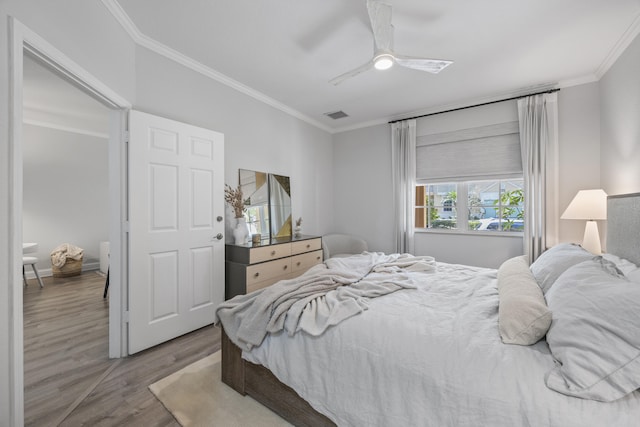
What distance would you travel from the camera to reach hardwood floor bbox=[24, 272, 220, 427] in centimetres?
161

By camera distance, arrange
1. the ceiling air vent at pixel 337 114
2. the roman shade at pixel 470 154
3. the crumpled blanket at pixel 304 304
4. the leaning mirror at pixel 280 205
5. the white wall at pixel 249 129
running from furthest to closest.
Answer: the ceiling air vent at pixel 337 114 → the leaning mirror at pixel 280 205 → the roman shade at pixel 470 154 → the white wall at pixel 249 129 → the crumpled blanket at pixel 304 304

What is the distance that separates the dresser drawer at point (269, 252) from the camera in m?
2.91

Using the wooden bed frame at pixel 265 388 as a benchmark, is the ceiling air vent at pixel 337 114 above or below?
above

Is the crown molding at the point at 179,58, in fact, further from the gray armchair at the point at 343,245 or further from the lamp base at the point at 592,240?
the lamp base at the point at 592,240

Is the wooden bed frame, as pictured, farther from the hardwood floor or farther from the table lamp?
the table lamp

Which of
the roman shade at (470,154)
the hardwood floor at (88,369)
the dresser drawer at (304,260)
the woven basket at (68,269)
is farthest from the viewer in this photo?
the woven basket at (68,269)

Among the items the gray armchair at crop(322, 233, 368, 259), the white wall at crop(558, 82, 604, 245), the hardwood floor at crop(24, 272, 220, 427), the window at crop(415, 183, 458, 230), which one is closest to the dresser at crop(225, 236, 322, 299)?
the hardwood floor at crop(24, 272, 220, 427)

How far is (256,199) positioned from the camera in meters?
3.54

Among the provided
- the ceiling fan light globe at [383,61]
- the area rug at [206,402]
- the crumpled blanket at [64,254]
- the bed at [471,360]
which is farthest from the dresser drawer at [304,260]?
the crumpled blanket at [64,254]

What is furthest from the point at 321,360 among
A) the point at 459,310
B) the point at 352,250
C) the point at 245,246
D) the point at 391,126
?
the point at 391,126

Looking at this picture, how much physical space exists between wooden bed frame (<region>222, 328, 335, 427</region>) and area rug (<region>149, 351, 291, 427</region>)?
0.16ft

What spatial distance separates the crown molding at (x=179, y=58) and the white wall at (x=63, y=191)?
397 cm

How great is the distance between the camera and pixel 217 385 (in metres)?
1.84

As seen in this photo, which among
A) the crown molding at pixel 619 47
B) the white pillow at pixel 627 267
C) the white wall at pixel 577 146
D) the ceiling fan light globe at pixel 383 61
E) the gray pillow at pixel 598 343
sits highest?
the crown molding at pixel 619 47
